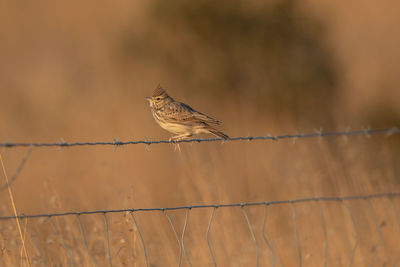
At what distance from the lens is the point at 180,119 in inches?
339

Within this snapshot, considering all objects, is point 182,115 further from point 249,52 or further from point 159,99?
point 249,52

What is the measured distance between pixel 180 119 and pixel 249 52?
11.4 meters

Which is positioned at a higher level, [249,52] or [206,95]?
[249,52]

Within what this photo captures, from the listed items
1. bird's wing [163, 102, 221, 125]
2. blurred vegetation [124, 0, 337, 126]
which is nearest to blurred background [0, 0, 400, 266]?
blurred vegetation [124, 0, 337, 126]

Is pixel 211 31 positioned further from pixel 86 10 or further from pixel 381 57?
pixel 86 10

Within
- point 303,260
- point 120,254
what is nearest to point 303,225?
point 303,260

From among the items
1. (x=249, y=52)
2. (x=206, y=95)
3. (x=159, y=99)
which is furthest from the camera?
(x=249, y=52)

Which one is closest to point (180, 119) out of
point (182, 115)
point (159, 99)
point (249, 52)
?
point (182, 115)

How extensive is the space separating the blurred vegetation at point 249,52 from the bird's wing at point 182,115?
10338 mm

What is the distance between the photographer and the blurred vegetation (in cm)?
1891

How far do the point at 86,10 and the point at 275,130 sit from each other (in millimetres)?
17710

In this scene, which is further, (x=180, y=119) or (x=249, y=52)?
(x=249, y=52)

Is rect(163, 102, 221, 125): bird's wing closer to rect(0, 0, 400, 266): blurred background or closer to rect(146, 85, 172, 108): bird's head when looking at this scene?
rect(146, 85, 172, 108): bird's head

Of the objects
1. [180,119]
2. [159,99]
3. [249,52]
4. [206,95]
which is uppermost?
[249,52]
